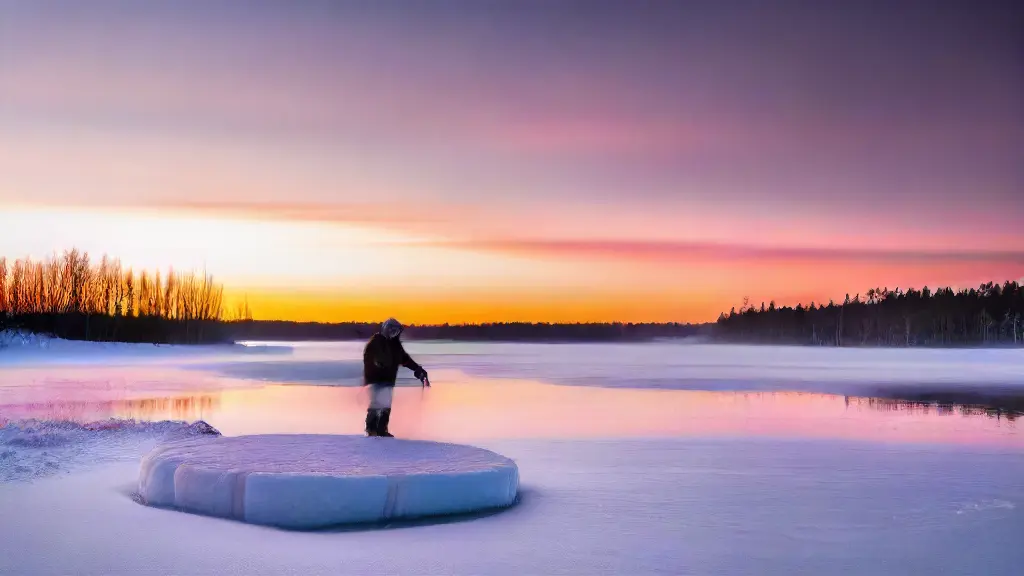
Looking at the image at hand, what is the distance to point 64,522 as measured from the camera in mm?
4770

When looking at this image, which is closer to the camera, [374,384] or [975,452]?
[374,384]

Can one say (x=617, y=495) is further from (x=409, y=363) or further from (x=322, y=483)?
(x=409, y=363)

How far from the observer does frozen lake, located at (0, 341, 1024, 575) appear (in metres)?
4.11

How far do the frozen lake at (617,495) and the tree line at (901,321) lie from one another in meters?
98.7

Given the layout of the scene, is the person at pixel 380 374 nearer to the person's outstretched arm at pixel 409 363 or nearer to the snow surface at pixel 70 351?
the person's outstretched arm at pixel 409 363

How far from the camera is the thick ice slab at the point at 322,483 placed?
4695 millimetres

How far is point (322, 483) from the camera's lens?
470 centimetres

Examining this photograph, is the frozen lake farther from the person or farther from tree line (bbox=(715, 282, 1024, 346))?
tree line (bbox=(715, 282, 1024, 346))

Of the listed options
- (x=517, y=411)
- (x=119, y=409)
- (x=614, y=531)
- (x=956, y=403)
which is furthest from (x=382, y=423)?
(x=956, y=403)

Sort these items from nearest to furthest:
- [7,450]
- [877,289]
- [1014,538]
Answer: [1014,538] < [7,450] < [877,289]

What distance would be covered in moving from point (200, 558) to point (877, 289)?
470 ft

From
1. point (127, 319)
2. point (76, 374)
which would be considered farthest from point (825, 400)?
point (127, 319)

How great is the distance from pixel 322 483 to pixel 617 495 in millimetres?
1962

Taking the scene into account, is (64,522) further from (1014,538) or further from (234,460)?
(1014,538)
